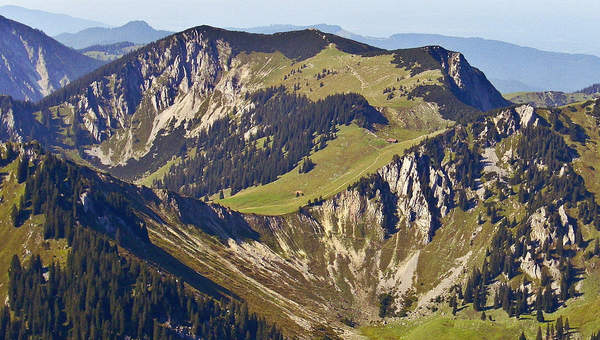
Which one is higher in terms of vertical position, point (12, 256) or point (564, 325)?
point (12, 256)

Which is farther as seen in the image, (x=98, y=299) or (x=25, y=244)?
(x=25, y=244)

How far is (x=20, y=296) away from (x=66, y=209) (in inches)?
1377

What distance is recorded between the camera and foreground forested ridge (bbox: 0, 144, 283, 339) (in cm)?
16462

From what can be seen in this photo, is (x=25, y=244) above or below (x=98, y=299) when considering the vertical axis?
above

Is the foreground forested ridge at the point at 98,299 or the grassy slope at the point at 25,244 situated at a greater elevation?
the grassy slope at the point at 25,244

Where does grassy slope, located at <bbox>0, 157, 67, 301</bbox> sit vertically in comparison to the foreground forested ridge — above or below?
above

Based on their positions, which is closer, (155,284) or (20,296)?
(20,296)

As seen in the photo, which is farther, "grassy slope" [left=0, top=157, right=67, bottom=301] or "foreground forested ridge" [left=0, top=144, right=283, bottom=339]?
"grassy slope" [left=0, top=157, right=67, bottom=301]

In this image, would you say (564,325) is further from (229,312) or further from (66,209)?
(66,209)

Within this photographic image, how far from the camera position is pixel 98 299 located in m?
171

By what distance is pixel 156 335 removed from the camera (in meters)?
169

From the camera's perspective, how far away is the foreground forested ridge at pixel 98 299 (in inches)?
6481

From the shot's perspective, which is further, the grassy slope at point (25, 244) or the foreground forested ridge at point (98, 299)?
the grassy slope at point (25, 244)

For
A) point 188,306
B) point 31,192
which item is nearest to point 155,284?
point 188,306
